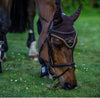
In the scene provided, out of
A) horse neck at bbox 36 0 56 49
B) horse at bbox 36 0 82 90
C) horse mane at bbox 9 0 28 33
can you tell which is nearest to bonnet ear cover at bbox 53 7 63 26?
horse at bbox 36 0 82 90

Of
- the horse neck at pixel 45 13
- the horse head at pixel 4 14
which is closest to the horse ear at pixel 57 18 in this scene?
the horse neck at pixel 45 13

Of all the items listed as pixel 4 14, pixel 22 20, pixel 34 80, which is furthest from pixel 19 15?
pixel 34 80

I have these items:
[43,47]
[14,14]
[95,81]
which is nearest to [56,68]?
[43,47]

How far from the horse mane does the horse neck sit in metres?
2.38

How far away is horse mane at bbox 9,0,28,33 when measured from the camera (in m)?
6.04

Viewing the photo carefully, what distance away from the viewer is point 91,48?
741 cm

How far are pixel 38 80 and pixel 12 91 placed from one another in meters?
0.66

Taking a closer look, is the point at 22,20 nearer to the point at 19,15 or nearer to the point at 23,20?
the point at 23,20

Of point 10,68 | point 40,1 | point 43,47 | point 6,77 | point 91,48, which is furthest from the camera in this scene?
point 91,48

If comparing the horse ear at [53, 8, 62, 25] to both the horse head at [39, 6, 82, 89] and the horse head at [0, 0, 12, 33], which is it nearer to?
the horse head at [39, 6, 82, 89]

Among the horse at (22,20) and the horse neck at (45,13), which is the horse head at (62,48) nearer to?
the horse neck at (45,13)

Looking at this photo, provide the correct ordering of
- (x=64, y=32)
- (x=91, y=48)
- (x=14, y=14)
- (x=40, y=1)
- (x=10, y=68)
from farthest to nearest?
(x=91, y=48)
(x=14, y=14)
(x=10, y=68)
(x=40, y=1)
(x=64, y=32)

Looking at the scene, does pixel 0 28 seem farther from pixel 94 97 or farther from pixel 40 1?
pixel 94 97

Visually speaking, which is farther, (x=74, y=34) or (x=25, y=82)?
(x=25, y=82)
